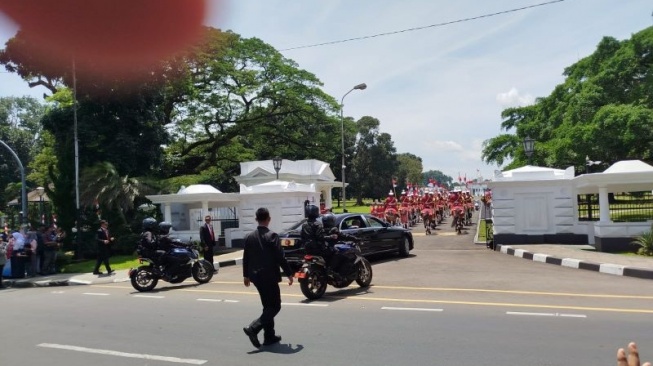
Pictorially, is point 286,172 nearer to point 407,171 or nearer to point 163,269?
point 163,269

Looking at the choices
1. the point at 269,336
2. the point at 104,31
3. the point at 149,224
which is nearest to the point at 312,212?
the point at 269,336

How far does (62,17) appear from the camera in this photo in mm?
21750

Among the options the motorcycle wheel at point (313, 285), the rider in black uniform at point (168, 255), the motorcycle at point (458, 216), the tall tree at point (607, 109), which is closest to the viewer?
the motorcycle wheel at point (313, 285)

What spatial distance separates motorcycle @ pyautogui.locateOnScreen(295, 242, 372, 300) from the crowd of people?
38.3ft

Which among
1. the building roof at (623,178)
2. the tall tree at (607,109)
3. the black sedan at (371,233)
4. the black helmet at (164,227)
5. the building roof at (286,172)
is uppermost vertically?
the tall tree at (607,109)

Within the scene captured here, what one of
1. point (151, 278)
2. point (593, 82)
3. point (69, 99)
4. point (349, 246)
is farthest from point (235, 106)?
point (349, 246)

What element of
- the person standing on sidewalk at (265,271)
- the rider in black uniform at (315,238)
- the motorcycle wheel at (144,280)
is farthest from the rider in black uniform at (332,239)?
the motorcycle wheel at (144,280)

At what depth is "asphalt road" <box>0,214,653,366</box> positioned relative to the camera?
5875 mm

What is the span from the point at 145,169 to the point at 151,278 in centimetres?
1522

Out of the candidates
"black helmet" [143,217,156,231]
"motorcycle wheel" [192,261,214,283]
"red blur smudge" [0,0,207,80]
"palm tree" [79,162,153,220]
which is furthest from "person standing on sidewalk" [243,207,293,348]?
"palm tree" [79,162,153,220]

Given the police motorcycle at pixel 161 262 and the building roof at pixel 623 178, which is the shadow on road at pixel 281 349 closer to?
the police motorcycle at pixel 161 262

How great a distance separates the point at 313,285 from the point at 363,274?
1495 mm

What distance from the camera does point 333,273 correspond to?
9938 mm

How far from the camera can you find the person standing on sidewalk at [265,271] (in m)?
6.34
